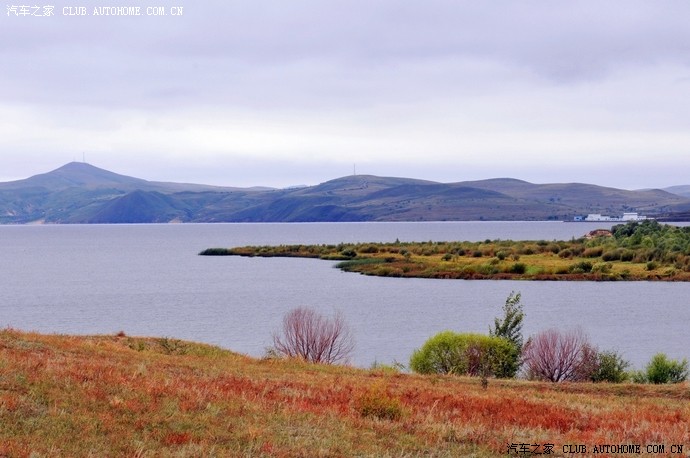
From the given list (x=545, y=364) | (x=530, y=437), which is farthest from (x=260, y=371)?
(x=545, y=364)

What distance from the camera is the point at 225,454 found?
1063 cm

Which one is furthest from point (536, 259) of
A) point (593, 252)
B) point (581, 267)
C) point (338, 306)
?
point (338, 306)

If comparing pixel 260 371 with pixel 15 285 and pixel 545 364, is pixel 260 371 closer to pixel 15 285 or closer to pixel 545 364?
pixel 545 364

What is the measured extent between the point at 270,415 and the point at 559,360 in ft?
93.9

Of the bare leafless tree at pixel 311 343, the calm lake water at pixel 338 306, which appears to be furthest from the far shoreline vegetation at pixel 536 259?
the bare leafless tree at pixel 311 343

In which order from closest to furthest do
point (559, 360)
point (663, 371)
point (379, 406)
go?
1. point (379, 406)
2. point (663, 371)
3. point (559, 360)

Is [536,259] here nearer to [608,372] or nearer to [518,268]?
[518,268]

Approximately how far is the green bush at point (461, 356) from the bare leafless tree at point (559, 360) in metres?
2.48

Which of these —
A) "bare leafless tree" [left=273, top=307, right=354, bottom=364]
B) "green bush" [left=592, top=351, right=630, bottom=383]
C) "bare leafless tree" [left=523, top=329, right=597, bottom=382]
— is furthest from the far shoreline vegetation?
"green bush" [left=592, top=351, right=630, bottom=383]

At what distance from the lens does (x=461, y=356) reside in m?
35.7

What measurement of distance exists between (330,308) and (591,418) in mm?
58870

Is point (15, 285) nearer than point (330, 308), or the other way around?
point (330, 308)

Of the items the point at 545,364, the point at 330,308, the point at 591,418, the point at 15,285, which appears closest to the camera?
the point at 591,418

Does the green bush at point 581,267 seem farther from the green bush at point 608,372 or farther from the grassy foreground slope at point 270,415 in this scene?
the grassy foreground slope at point 270,415
